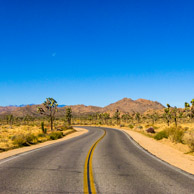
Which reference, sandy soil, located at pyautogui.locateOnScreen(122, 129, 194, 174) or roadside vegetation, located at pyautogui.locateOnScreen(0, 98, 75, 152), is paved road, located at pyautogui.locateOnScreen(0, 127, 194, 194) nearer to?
sandy soil, located at pyautogui.locateOnScreen(122, 129, 194, 174)

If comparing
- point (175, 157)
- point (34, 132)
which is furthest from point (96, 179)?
point (34, 132)

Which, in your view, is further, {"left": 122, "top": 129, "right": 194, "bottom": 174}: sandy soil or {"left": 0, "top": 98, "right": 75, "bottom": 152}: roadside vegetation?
{"left": 0, "top": 98, "right": 75, "bottom": 152}: roadside vegetation

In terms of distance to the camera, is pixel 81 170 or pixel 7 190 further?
pixel 81 170

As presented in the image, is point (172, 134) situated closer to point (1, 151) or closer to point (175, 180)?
point (175, 180)

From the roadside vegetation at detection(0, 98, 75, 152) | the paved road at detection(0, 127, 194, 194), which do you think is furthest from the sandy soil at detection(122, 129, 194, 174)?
the roadside vegetation at detection(0, 98, 75, 152)

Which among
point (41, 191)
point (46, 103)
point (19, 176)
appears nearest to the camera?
point (41, 191)

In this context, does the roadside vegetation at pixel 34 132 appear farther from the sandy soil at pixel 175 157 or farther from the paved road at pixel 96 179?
the sandy soil at pixel 175 157

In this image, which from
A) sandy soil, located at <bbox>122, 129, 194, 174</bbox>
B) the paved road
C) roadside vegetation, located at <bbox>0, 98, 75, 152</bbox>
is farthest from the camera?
roadside vegetation, located at <bbox>0, 98, 75, 152</bbox>

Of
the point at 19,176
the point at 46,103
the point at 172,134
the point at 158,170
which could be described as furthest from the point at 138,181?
the point at 46,103

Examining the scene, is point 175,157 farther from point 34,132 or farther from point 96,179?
point 34,132

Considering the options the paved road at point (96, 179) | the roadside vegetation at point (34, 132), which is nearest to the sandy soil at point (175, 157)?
the paved road at point (96, 179)

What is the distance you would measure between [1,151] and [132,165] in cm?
1074

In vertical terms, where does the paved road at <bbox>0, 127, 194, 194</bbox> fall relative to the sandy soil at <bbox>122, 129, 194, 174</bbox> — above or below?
above

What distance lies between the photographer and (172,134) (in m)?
19.7
